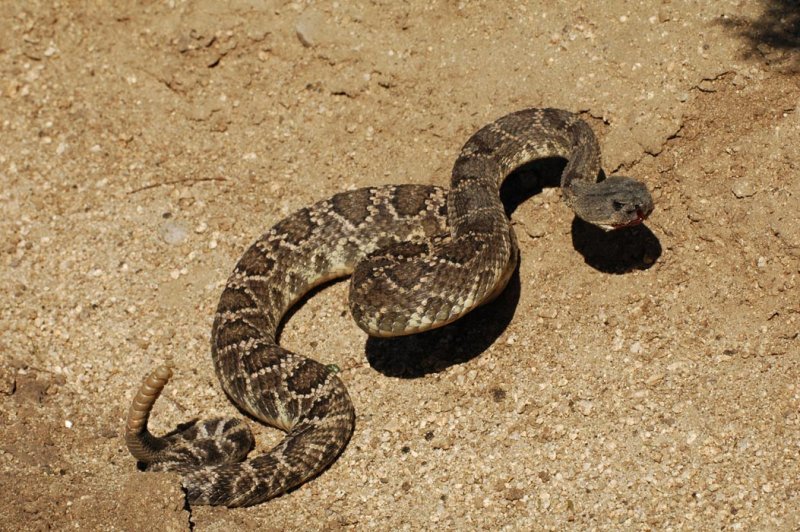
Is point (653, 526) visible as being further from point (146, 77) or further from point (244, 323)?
point (146, 77)

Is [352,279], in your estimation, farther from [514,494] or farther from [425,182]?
[514,494]

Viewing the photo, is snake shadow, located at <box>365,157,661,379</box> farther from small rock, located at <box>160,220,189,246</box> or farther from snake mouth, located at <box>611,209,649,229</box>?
small rock, located at <box>160,220,189,246</box>

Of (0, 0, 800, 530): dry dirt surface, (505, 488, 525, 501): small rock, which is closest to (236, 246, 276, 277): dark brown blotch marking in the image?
(0, 0, 800, 530): dry dirt surface

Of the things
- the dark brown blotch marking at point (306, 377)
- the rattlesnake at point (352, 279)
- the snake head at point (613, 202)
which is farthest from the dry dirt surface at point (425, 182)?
the snake head at point (613, 202)

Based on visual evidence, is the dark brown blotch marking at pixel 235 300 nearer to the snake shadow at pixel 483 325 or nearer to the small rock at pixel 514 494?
the snake shadow at pixel 483 325

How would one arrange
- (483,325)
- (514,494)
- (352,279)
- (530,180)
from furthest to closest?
1. (530,180)
2. (483,325)
3. (352,279)
4. (514,494)

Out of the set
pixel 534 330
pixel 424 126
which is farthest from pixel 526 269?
pixel 424 126

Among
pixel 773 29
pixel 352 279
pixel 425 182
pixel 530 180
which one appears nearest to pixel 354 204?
pixel 425 182
